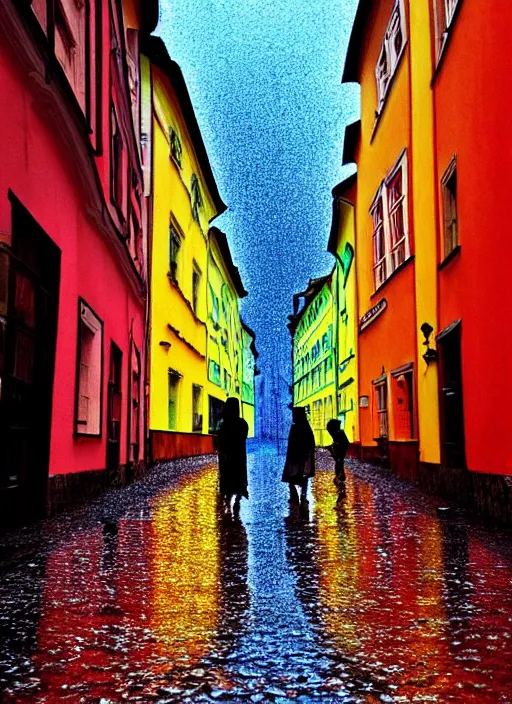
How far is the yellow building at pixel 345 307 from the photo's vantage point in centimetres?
2359

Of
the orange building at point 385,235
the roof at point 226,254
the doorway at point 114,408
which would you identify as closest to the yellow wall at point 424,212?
the orange building at point 385,235

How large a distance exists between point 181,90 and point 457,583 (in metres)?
19.3

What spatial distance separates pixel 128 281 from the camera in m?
14.8

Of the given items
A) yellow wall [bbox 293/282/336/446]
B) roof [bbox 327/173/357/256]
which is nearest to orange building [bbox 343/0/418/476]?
roof [bbox 327/173/357/256]

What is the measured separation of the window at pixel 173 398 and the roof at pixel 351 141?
867 cm

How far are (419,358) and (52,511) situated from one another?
7.36m

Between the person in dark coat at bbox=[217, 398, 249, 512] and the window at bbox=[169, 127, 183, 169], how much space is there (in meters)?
13.6

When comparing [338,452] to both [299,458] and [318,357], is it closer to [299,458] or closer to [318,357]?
[299,458]

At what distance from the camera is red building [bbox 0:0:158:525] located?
6.59m

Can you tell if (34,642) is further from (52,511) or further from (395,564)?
(52,511)

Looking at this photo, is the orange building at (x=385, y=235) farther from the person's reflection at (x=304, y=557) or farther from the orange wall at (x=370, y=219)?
the person's reflection at (x=304, y=557)

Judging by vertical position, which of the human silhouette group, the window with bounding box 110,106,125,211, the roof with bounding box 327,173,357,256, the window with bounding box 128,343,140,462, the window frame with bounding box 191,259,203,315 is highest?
the roof with bounding box 327,173,357,256

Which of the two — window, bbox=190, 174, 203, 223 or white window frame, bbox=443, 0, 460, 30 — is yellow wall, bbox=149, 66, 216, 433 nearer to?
window, bbox=190, 174, 203, 223

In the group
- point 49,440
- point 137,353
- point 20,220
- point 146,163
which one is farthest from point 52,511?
point 146,163
